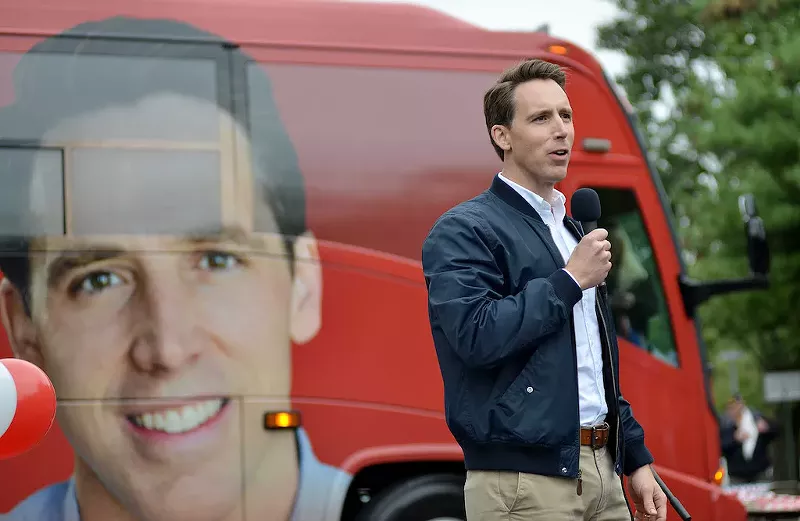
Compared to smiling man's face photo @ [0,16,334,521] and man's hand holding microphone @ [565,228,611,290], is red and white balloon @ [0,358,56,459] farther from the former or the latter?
smiling man's face photo @ [0,16,334,521]

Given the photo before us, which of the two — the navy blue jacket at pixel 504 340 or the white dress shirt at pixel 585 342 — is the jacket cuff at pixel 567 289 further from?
the white dress shirt at pixel 585 342

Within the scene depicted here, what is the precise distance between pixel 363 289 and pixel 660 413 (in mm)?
1919

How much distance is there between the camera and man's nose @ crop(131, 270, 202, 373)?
5.91 m

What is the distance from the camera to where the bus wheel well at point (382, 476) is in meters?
6.38

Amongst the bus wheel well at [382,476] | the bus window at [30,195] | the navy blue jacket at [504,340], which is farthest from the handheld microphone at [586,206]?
the bus window at [30,195]

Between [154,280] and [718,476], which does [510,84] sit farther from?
[718,476]

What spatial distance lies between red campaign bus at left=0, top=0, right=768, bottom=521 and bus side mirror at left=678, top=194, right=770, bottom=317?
50 centimetres

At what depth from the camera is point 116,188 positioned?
19.5 ft

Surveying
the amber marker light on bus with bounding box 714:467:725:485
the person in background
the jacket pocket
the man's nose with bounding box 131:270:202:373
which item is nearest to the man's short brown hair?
the jacket pocket

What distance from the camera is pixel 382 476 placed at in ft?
21.1

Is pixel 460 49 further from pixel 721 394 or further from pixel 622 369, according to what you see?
pixel 721 394

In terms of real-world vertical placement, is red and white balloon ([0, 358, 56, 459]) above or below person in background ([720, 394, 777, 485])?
above

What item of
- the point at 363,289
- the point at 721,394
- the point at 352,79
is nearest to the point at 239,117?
the point at 352,79

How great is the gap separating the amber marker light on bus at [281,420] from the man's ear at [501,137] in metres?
3.10
